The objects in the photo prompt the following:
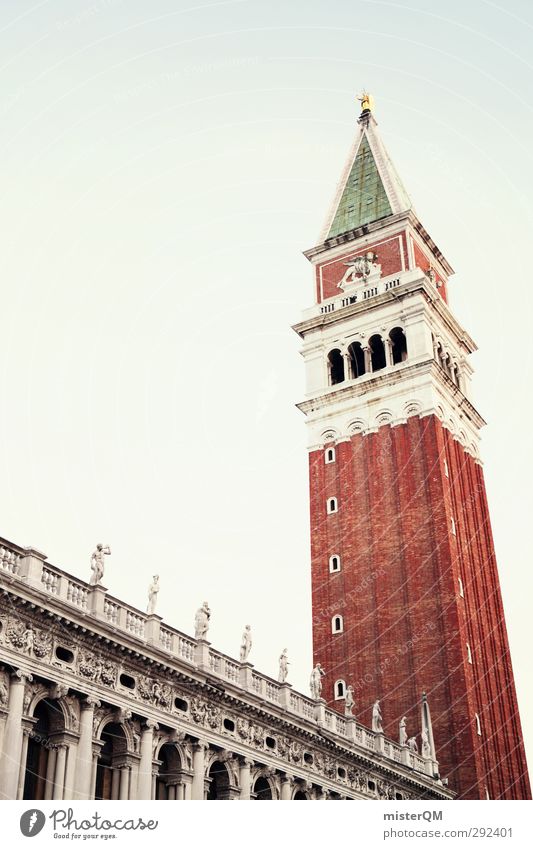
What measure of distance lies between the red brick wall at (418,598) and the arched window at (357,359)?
521cm

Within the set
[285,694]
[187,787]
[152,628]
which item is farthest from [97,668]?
[285,694]

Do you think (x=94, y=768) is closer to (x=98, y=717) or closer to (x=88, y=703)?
(x=98, y=717)

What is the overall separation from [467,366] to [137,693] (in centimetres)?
4662

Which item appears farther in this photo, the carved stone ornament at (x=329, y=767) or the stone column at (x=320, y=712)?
the stone column at (x=320, y=712)

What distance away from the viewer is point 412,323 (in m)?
65.2

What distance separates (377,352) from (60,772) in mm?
44471

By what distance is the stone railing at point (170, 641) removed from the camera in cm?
2681

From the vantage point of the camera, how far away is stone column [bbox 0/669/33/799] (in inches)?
960

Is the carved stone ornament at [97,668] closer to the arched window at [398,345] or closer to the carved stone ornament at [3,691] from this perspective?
the carved stone ornament at [3,691]

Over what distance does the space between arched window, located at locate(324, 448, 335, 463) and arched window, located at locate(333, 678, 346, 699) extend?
1437 cm

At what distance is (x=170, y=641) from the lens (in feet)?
104
